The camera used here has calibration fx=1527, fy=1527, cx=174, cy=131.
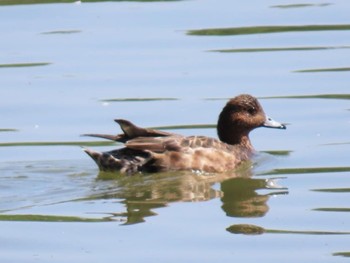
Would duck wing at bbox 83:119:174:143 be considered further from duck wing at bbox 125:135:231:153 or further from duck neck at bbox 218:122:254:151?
duck neck at bbox 218:122:254:151

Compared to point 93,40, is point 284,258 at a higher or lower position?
lower

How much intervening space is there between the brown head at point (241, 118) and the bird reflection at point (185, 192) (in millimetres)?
817

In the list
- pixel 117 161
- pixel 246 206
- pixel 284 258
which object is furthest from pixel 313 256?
pixel 117 161

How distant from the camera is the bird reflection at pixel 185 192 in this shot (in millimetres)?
12195

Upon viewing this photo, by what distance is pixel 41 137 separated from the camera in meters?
14.6

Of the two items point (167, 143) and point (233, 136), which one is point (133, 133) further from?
point (233, 136)

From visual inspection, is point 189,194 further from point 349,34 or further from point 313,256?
point 349,34

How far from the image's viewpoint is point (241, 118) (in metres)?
14.9

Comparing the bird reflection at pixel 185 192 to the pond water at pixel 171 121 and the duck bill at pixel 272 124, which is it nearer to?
the pond water at pixel 171 121

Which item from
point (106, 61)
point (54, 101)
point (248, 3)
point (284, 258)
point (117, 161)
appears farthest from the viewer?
point (248, 3)

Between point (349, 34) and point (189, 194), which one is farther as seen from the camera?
point (349, 34)

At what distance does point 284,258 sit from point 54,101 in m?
5.65

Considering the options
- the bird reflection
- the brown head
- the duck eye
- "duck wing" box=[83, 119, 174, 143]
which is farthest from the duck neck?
"duck wing" box=[83, 119, 174, 143]

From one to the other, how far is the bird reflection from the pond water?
0.03 m
